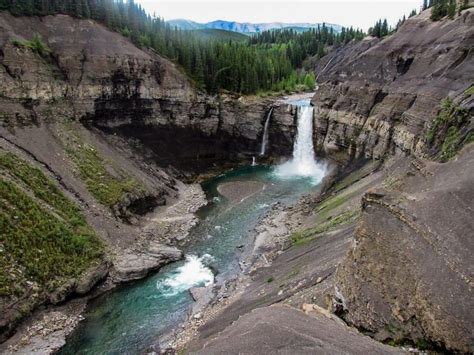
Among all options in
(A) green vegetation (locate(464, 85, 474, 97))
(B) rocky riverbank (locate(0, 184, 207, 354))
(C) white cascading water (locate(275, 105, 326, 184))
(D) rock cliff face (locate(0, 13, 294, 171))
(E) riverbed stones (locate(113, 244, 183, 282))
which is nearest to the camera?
(B) rocky riverbank (locate(0, 184, 207, 354))

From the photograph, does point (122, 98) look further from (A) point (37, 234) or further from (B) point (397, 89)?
(B) point (397, 89)

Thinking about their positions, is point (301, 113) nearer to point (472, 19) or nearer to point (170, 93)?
point (170, 93)

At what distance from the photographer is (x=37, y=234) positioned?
36031mm

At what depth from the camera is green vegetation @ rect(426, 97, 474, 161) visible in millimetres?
30922

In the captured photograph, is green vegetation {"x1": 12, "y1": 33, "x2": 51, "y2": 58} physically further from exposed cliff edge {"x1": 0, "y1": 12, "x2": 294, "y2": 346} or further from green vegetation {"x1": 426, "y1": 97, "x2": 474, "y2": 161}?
green vegetation {"x1": 426, "y1": 97, "x2": 474, "y2": 161}

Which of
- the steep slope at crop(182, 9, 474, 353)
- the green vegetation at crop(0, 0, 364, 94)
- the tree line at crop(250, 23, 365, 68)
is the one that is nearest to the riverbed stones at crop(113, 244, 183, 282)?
the steep slope at crop(182, 9, 474, 353)

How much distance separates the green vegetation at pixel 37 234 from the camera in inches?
1297

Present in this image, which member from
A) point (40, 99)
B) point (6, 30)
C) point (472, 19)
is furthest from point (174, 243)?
point (472, 19)

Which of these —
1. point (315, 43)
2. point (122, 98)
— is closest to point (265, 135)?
point (122, 98)

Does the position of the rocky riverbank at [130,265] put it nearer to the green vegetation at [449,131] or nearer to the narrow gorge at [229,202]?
the narrow gorge at [229,202]

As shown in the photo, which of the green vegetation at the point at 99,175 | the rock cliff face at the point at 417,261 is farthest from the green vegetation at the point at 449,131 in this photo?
the green vegetation at the point at 99,175

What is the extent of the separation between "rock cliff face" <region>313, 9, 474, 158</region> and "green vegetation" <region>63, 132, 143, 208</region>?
106 ft

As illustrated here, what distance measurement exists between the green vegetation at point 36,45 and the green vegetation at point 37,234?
19.4 meters

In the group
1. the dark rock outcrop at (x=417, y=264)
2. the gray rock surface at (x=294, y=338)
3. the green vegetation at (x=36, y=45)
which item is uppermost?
the green vegetation at (x=36, y=45)
